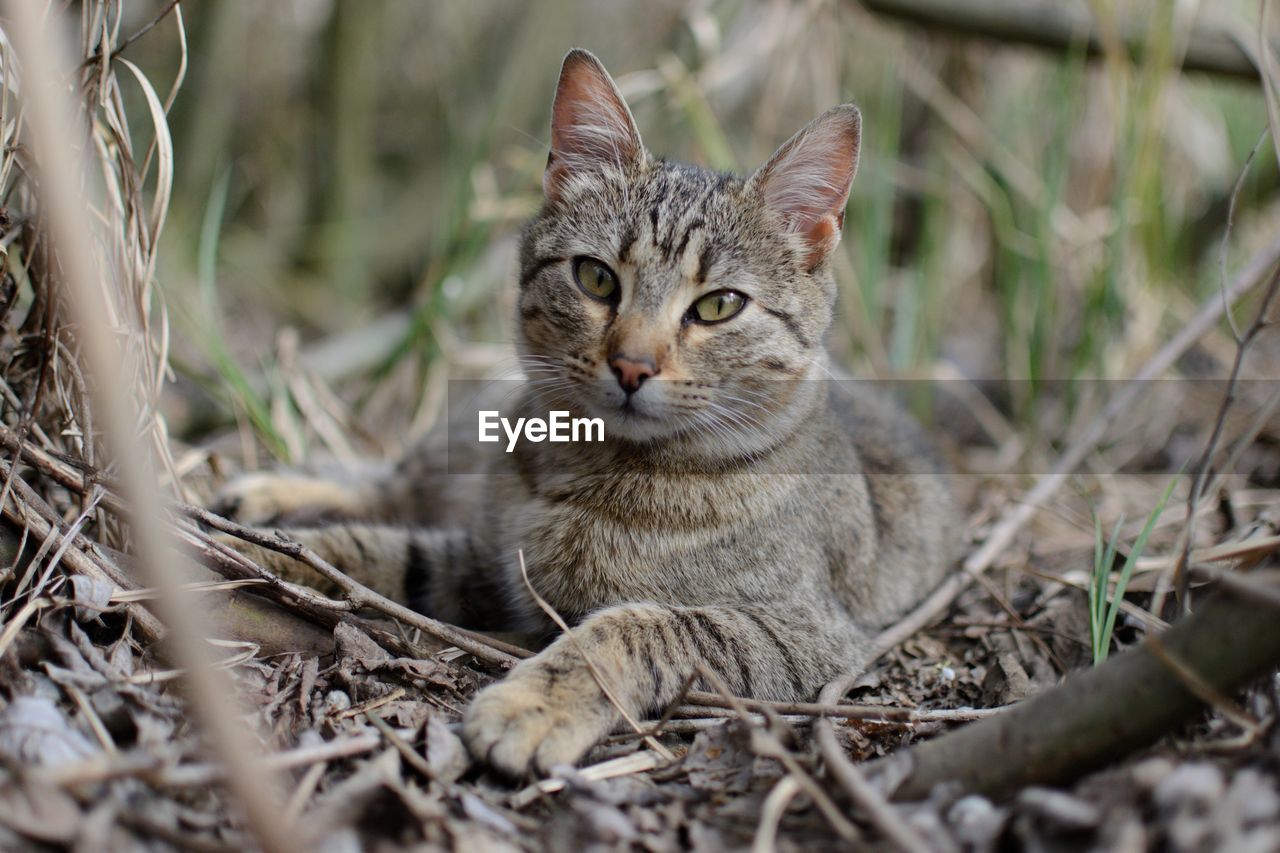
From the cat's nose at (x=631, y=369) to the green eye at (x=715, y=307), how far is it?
0.26 metres

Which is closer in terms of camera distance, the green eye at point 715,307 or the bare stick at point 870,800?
the bare stick at point 870,800

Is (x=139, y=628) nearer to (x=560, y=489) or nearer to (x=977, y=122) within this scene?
(x=560, y=489)

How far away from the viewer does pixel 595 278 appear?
7.93 ft

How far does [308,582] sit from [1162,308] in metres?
3.75

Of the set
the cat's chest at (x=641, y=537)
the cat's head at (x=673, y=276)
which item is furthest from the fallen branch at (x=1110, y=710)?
the cat's head at (x=673, y=276)

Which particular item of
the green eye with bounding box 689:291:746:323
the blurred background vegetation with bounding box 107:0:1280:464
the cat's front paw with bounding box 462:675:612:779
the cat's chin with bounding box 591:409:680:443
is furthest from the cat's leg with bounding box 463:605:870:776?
the blurred background vegetation with bounding box 107:0:1280:464

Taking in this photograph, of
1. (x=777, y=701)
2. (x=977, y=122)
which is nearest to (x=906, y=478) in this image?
(x=777, y=701)

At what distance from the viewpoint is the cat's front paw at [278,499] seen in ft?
9.43

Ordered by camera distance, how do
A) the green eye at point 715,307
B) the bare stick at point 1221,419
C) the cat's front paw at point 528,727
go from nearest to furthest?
the cat's front paw at point 528,727 < the bare stick at point 1221,419 < the green eye at point 715,307

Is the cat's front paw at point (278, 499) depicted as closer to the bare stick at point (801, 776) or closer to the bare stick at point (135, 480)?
the bare stick at point (801, 776)

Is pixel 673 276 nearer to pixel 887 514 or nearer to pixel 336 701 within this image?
pixel 887 514

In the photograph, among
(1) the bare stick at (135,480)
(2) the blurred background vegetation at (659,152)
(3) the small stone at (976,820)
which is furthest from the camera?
(2) the blurred background vegetation at (659,152)

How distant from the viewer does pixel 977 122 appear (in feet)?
16.4

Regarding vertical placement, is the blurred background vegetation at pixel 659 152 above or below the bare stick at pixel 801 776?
above
